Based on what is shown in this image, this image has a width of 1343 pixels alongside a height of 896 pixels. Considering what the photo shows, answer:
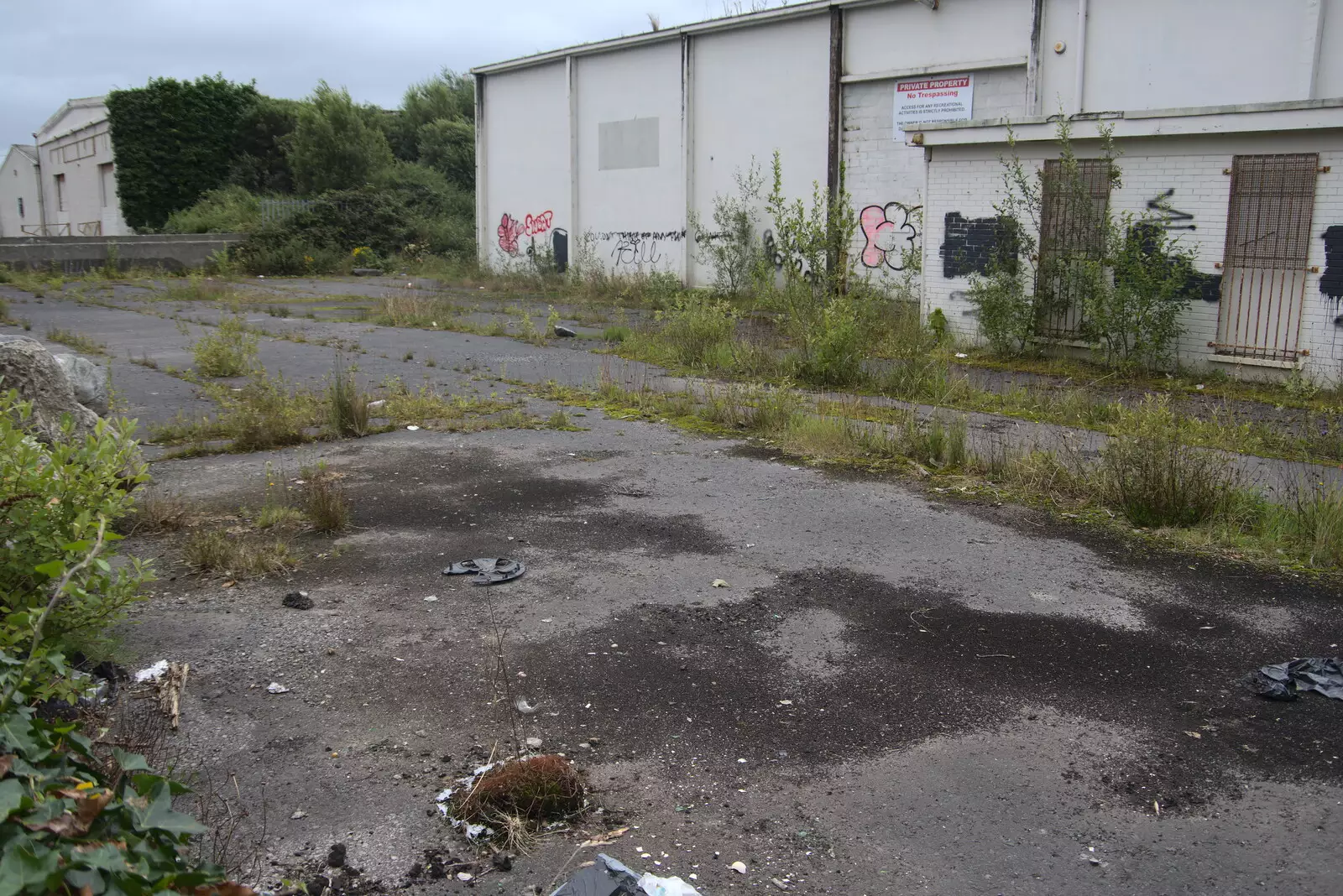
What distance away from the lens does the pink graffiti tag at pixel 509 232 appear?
28.2 metres

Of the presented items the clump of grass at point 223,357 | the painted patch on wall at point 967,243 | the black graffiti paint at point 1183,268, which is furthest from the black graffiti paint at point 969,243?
the clump of grass at point 223,357

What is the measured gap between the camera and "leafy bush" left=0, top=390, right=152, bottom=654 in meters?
3.69

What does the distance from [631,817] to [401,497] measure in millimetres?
4164

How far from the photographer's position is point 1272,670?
14.8 feet

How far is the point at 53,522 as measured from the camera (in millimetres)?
3797

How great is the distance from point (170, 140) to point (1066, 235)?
111ft

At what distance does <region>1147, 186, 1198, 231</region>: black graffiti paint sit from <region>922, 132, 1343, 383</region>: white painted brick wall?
0.05m

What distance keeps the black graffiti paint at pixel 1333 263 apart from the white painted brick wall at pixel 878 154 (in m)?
7.26

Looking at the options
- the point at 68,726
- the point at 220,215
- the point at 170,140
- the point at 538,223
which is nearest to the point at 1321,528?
the point at 68,726

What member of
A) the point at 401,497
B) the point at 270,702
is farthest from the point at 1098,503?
the point at 270,702

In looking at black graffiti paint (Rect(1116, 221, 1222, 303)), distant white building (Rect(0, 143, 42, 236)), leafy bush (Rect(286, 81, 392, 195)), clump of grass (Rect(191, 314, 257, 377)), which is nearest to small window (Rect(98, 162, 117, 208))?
leafy bush (Rect(286, 81, 392, 195))

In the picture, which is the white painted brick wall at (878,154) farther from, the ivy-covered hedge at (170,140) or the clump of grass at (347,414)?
the ivy-covered hedge at (170,140)

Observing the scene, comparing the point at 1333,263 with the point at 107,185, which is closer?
the point at 1333,263

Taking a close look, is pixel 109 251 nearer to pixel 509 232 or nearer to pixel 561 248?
pixel 509 232
